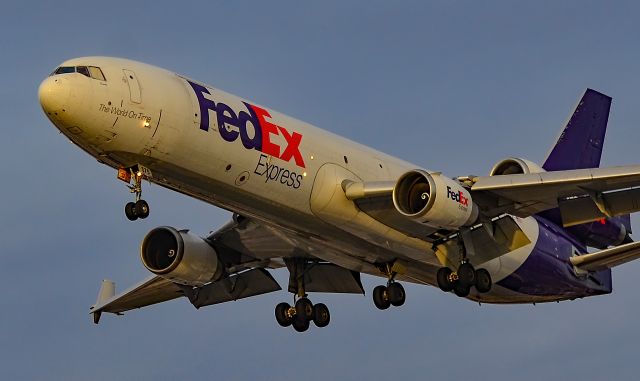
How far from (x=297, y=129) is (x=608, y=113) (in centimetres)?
1578

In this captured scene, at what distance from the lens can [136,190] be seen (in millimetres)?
39344

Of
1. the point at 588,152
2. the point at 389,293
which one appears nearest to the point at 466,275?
the point at 389,293

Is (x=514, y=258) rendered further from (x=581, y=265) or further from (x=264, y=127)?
(x=264, y=127)

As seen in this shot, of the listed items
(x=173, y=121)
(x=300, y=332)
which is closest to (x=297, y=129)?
(x=173, y=121)

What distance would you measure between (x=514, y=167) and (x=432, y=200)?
18.4 ft

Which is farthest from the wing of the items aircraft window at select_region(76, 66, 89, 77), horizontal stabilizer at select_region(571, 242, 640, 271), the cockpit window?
aircraft window at select_region(76, 66, 89, 77)

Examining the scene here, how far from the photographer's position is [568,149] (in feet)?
167

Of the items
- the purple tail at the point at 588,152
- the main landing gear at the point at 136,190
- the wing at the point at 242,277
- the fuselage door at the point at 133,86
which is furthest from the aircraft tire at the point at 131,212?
the purple tail at the point at 588,152

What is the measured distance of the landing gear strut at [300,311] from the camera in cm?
4659

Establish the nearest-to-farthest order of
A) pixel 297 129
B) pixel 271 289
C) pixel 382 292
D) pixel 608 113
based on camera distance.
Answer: pixel 297 129, pixel 382 292, pixel 271 289, pixel 608 113

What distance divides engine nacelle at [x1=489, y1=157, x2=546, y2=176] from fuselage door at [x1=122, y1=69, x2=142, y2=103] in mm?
12545

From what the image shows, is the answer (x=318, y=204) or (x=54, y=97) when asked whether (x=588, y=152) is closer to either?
(x=318, y=204)

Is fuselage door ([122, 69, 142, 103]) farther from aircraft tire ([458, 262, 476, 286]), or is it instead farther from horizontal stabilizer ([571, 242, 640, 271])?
horizontal stabilizer ([571, 242, 640, 271])

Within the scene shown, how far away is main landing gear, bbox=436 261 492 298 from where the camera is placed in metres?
43.5
